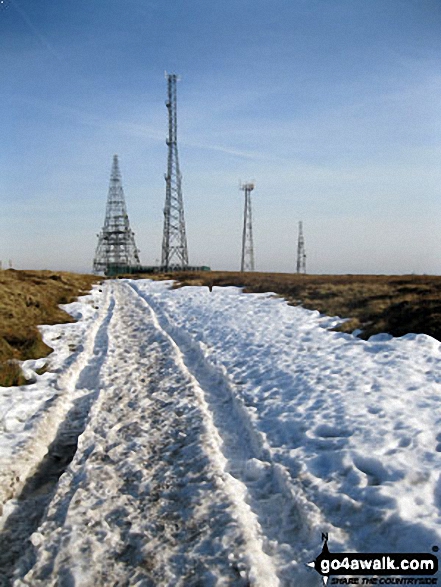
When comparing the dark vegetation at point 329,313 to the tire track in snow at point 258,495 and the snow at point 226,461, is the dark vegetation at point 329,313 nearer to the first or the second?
the snow at point 226,461

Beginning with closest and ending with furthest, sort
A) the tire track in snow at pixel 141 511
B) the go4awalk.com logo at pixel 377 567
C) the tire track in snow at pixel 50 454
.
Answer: the go4awalk.com logo at pixel 377 567
the tire track in snow at pixel 141 511
the tire track in snow at pixel 50 454

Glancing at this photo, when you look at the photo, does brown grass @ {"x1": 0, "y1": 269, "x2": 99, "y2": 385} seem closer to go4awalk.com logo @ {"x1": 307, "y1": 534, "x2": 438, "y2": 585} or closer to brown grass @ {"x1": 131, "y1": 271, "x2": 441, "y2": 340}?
go4awalk.com logo @ {"x1": 307, "y1": 534, "x2": 438, "y2": 585}

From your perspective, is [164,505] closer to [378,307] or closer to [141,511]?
[141,511]

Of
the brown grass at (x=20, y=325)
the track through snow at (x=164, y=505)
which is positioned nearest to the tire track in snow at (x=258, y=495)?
the track through snow at (x=164, y=505)

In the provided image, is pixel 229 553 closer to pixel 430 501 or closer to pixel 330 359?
pixel 430 501

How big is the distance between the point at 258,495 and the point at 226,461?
2.78 ft

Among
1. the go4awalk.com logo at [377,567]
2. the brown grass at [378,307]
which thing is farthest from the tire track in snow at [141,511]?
the brown grass at [378,307]

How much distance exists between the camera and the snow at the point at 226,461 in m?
3.81

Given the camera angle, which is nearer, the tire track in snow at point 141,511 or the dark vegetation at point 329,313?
the tire track in snow at point 141,511

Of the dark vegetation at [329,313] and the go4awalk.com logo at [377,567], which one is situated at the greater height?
the dark vegetation at [329,313]

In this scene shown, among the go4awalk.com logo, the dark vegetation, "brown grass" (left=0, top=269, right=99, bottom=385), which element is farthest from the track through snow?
the dark vegetation

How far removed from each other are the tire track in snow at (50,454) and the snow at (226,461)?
0.04 meters

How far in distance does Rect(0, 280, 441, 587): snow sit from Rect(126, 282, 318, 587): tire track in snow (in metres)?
0.02

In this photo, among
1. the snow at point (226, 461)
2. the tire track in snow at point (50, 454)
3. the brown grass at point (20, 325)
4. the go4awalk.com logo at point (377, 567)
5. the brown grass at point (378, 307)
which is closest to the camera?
the go4awalk.com logo at point (377, 567)
